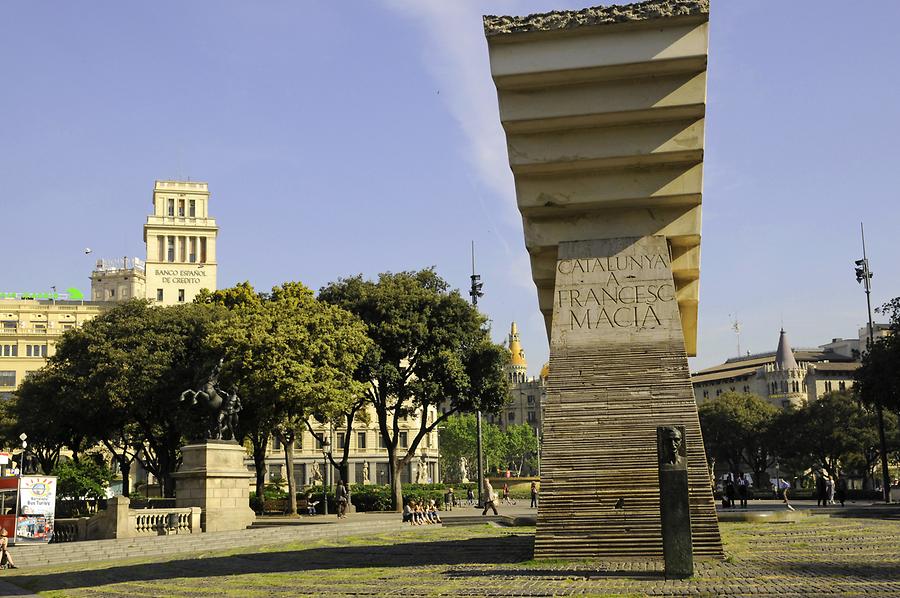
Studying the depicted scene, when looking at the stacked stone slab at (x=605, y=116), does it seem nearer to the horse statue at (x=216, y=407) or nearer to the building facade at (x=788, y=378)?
the horse statue at (x=216, y=407)

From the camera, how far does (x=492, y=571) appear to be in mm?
16500

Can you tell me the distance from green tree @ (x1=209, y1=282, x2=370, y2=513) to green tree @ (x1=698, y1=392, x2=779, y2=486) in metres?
58.5

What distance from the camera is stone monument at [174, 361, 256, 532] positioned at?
36.2 m

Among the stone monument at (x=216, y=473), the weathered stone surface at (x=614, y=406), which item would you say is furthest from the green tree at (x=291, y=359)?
the weathered stone surface at (x=614, y=406)

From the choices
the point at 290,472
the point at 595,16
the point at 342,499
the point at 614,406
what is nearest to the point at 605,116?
the point at 595,16

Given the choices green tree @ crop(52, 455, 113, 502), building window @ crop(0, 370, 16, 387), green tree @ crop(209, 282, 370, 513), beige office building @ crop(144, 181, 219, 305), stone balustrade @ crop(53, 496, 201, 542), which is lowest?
stone balustrade @ crop(53, 496, 201, 542)

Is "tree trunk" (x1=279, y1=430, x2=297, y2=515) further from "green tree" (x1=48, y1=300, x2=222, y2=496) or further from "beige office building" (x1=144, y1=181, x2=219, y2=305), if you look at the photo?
"beige office building" (x1=144, y1=181, x2=219, y2=305)

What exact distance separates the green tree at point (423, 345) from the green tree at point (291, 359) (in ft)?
8.18

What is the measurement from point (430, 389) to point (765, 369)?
116 m

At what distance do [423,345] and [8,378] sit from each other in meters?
71.2

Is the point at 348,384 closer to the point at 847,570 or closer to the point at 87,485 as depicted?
the point at 87,485

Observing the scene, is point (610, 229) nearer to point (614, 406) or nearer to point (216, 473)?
point (614, 406)

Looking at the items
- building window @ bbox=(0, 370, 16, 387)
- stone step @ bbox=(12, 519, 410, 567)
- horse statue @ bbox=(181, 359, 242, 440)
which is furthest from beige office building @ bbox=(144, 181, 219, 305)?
stone step @ bbox=(12, 519, 410, 567)

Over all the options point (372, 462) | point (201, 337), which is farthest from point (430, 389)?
point (372, 462)
